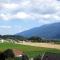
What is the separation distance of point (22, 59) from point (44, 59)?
3.22m

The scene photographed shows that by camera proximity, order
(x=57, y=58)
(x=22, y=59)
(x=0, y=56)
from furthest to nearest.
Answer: (x=0, y=56) < (x=22, y=59) < (x=57, y=58)

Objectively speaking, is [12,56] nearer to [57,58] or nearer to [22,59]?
[22,59]

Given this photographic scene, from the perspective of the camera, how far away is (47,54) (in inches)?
679

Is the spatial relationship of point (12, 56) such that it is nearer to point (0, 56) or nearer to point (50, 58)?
point (0, 56)

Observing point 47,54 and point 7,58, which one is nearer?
point 47,54

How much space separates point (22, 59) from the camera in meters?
20.3

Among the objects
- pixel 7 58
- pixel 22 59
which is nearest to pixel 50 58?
pixel 22 59

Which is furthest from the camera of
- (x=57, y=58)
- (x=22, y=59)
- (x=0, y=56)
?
(x=0, y=56)

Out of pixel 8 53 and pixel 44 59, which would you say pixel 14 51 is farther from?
pixel 44 59

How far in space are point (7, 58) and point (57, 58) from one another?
552 cm

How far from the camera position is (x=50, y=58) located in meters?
16.9

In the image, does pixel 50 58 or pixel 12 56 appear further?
pixel 12 56

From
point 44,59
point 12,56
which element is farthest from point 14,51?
point 44,59

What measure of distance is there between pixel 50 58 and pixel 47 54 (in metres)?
0.41
